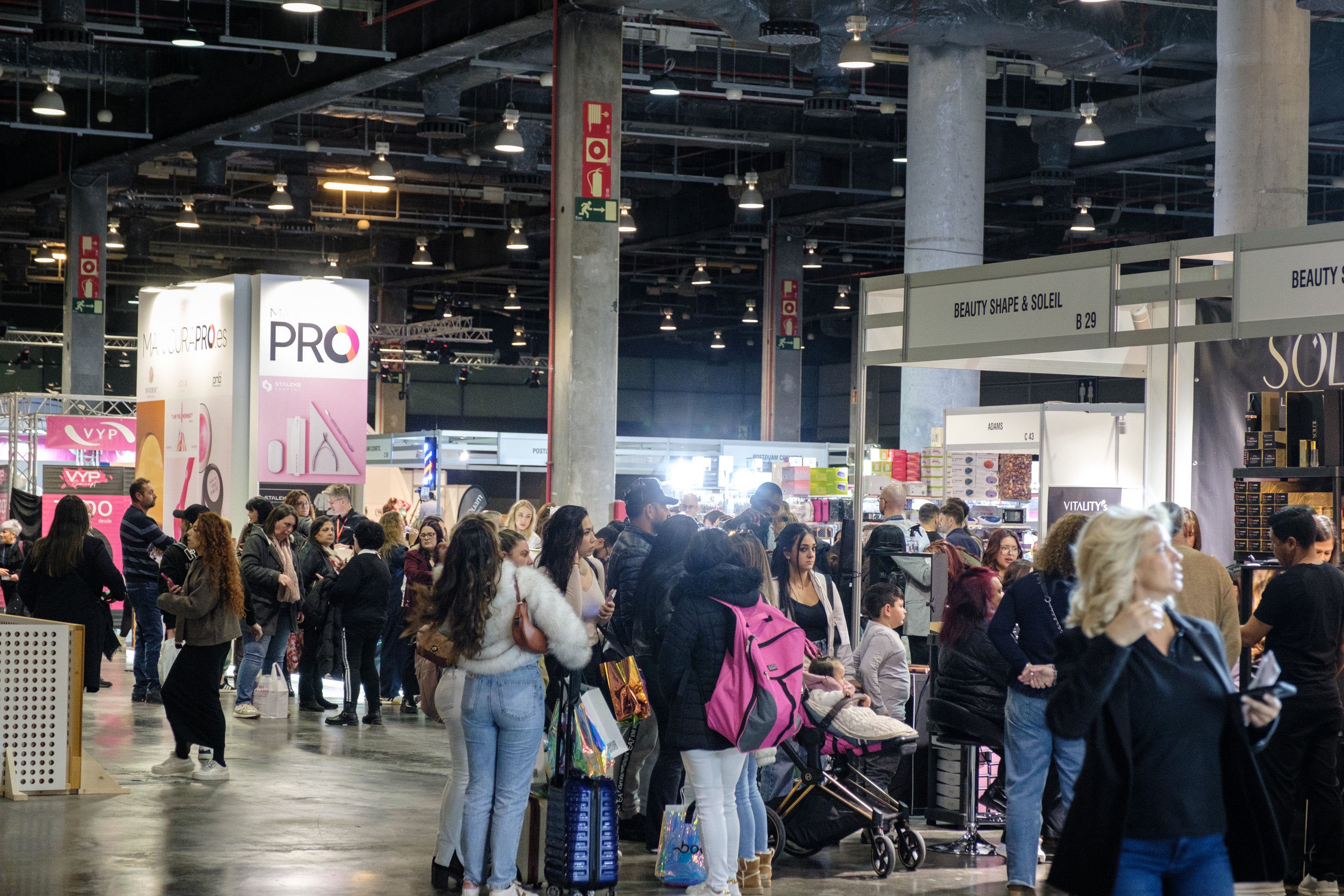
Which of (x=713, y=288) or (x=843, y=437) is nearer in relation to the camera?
(x=713, y=288)

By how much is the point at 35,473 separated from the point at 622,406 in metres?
27.7

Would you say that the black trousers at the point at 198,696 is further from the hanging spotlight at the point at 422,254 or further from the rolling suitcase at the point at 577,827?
the hanging spotlight at the point at 422,254

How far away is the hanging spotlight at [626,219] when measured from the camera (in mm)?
24312

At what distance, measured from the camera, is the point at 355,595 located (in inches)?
406

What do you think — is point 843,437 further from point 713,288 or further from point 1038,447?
point 1038,447

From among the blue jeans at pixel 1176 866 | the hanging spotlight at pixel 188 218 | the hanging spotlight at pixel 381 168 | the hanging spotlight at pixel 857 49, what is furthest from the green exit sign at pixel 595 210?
the hanging spotlight at pixel 188 218

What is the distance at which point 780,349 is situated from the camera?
81.9 ft

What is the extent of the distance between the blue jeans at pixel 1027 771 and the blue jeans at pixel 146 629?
7.44 m

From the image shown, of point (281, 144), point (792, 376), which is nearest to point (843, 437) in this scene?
point (792, 376)

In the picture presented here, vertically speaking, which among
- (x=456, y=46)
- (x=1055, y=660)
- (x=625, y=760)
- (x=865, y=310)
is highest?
(x=456, y=46)

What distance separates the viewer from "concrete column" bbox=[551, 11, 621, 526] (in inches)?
468

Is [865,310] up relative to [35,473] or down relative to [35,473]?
up

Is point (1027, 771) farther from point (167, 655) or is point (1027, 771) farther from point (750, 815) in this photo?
point (167, 655)

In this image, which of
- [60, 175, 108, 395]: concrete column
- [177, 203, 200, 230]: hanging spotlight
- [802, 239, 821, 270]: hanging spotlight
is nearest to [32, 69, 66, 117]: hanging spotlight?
[60, 175, 108, 395]: concrete column
